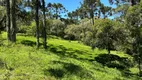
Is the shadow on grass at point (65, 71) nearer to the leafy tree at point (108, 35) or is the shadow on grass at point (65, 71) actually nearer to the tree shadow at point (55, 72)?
the tree shadow at point (55, 72)

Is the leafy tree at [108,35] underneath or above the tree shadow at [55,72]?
above

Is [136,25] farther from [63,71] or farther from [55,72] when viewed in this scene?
[55,72]

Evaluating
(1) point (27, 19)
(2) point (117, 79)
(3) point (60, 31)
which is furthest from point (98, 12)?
(2) point (117, 79)

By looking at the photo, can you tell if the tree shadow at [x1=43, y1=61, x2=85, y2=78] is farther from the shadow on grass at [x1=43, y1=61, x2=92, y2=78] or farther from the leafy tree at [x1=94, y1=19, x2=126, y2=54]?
the leafy tree at [x1=94, y1=19, x2=126, y2=54]

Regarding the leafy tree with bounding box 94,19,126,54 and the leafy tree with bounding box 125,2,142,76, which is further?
the leafy tree with bounding box 94,19,126,54

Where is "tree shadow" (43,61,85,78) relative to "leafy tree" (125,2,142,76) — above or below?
below

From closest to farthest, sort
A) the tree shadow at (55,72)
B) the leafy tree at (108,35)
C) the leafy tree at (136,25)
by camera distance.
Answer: the tree shadow at (55,72) < the leafy tree at (136,25) < the leafy tree at (108,35)

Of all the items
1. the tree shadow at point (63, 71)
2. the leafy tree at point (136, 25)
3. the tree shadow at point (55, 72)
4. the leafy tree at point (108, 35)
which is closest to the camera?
the tree shadow at point (55, 72)

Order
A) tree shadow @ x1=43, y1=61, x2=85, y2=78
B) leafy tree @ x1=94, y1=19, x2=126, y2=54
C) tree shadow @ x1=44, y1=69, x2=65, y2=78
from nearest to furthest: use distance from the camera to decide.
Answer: tree shadow @ x1=44, y1=69, x2=65, y2=78 < tree shadow @ x1=43, y1=61, x2=85, y2=78 < leafy tree @ x1=94, y1=19, x2=126, y2=54

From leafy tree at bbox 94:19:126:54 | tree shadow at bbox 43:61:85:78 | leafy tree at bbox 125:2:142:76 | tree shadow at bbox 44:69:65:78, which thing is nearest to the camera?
tree shadow at bbox 44:69:65:78

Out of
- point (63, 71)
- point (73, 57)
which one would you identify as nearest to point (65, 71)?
point (63, 71)

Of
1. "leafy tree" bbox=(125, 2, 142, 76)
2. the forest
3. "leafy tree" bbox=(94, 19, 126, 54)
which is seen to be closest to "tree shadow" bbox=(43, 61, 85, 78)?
the forest

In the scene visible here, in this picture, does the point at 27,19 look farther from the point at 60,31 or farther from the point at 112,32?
the point at 60,31

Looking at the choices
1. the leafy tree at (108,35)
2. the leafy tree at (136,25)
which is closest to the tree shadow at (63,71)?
the leafy tree at (136,25)
